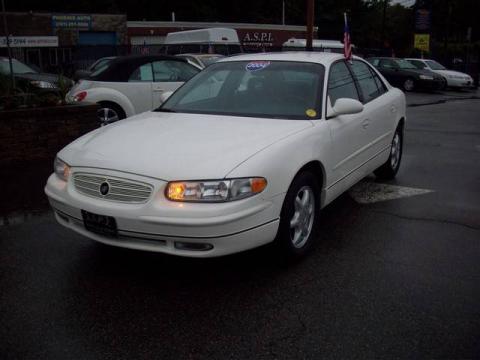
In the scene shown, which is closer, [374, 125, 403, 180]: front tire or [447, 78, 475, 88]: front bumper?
[374, 125, 403, 180]: front tire

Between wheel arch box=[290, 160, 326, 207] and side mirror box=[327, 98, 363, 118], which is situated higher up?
side mirror box=[327, 98, 363, 118]

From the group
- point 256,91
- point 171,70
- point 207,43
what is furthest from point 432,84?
point 256,91

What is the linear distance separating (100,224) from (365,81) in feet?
11.0

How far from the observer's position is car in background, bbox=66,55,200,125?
8.99m

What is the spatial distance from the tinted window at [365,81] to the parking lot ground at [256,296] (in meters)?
1.26

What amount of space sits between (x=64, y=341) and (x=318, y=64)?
318 cm

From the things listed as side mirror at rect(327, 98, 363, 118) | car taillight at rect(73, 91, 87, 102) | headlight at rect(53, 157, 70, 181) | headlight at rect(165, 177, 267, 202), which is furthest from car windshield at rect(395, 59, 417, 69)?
headlight at rect(165, 177, 267, 202)

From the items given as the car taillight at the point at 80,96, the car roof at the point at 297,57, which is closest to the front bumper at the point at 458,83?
the car taillight at the point at 80,96

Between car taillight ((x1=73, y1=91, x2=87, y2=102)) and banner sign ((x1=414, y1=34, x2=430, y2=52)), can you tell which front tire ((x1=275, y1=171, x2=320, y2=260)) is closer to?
car taillight ((x1=73, y1=91, x2=87, y2=102))

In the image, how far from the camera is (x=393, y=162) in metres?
6.45

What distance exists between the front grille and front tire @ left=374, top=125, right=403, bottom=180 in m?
3.69

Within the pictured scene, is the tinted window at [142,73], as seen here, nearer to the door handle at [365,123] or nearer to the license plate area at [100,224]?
the door handle at [365,123]

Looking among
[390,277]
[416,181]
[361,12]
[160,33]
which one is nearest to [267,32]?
[160,33]

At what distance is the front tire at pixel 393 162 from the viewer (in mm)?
6323
